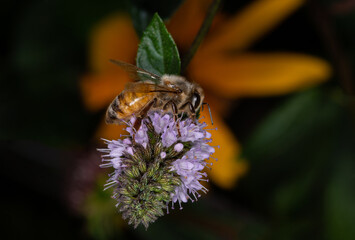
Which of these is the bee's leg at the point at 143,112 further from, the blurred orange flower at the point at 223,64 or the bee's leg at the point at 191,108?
the blurred orange flower at the point at 223,64

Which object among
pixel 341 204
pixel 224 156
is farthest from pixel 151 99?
pixel 341 204

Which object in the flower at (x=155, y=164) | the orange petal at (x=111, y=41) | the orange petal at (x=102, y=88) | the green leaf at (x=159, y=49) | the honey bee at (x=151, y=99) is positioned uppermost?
the green leaf at (x=159, y=49)

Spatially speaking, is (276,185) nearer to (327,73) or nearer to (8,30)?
(327,73)

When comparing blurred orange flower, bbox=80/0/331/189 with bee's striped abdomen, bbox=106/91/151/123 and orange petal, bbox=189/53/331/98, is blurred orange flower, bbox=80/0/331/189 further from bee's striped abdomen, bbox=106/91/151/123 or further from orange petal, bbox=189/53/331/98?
bee's striped abdomen, bbox=106/91/151/123

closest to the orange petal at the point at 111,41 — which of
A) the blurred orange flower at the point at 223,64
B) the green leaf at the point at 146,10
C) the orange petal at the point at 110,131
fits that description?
the blurred orange flower at the point at 223,64

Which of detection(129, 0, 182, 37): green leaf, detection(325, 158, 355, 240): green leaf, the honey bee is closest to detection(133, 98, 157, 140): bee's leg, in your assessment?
the honey bee
